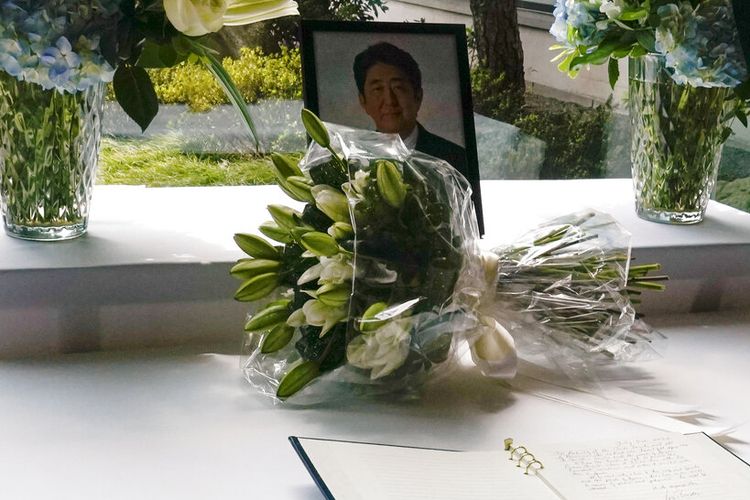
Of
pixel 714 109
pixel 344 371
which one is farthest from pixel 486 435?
pixel 714 109

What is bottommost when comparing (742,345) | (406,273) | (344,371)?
(742,345)

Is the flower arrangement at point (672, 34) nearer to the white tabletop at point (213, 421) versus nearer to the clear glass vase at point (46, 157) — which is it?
the white tabletop at point (213, 421)

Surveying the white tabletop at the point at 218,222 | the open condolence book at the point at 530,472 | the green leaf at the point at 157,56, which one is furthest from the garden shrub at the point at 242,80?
the open condolence book at the point at 530,472

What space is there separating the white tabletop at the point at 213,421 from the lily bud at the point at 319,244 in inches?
7.0

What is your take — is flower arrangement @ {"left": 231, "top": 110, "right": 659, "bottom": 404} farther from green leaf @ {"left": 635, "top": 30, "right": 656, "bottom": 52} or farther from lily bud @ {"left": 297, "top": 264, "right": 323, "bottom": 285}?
green leaf @ {"left": 635, "top": 30, "right": 656, "bottom": 52}

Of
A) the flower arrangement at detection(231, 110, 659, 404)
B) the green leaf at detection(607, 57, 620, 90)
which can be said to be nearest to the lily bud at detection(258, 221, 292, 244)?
the flower arrangement at detection(231, 110, 659, 404)

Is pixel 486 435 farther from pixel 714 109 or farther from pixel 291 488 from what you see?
pixel 714 109

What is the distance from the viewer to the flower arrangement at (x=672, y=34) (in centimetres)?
121

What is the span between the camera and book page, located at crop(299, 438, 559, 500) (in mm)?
798

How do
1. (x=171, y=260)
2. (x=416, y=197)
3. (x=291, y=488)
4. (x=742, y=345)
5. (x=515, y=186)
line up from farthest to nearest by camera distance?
(x=515, y=186), (x=742, y=345), (x=171, y=260), (x=416, y=197), (x=291, y=488)

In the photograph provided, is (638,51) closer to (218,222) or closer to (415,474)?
(218,222)

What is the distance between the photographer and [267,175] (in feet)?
4.81

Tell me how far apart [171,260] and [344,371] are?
0.28 m

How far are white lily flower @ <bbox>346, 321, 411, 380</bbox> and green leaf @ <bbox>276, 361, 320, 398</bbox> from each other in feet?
0.14
